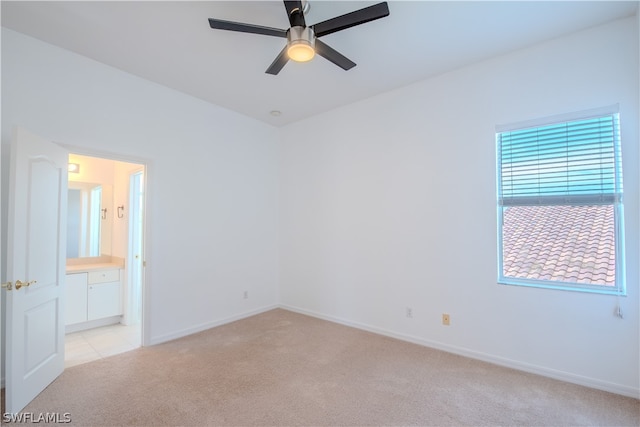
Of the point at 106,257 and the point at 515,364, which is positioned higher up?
the point at 106,257

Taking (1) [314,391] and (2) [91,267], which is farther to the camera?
(2) [91,267]

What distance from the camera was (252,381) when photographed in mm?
2545

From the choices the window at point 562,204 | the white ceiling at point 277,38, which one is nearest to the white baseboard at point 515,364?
the window at point 562,204

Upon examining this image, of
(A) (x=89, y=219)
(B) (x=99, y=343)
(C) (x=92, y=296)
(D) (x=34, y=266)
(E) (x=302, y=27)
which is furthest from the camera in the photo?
(A) (x=89, y=219)

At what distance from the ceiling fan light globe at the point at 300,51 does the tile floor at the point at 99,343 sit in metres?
3.42

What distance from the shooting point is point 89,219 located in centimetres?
436

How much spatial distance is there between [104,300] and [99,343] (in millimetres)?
756

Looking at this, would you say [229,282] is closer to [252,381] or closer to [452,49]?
[252,381]

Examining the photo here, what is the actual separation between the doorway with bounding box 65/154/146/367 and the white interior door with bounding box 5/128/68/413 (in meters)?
0.95

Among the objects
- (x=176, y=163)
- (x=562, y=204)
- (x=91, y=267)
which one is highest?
(x=176, y=163)

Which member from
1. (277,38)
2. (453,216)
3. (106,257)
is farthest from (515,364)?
(106,257)

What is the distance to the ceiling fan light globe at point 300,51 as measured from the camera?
2.04m

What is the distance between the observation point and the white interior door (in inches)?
83.3

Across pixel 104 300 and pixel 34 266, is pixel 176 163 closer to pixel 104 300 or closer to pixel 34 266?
pixel 34 266
